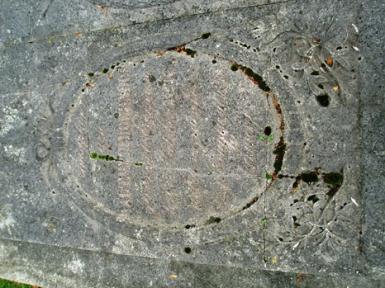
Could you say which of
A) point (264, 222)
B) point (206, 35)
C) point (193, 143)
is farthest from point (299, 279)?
point (206, 35)

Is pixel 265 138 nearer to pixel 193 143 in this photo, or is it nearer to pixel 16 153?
pixel 193 143

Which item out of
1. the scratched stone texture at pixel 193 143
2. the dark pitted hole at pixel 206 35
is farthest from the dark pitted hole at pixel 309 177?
the dark pitted hole at pixel 206 35

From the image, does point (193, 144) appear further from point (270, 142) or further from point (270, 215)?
point (270, 215)

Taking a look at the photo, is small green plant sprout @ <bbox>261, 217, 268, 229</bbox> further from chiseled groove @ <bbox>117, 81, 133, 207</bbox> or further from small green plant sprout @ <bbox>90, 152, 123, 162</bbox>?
small green plant sprout @ <bbox>90, 152, 123, 162</bbox>

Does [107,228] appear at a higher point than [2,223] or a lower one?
higher

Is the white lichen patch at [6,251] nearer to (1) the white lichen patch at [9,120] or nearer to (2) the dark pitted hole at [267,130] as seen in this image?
(1) the white lichen patch at [9,120]

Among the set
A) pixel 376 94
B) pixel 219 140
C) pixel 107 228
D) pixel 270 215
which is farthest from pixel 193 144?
pixel 376 94

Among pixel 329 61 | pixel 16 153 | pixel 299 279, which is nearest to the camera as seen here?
pixel 329 61
